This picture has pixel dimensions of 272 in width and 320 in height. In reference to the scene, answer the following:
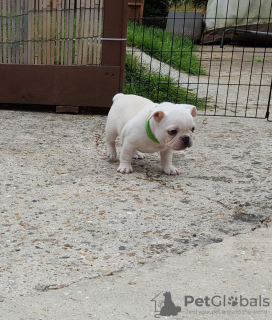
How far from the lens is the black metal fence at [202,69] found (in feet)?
18.9

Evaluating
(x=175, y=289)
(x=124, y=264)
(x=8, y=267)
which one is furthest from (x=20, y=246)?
(x=175, y=289)

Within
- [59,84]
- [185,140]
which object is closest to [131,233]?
[185,140]

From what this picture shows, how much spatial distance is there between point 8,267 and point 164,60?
644cm

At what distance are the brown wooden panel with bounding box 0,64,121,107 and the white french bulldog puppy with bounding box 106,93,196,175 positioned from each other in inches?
55.2

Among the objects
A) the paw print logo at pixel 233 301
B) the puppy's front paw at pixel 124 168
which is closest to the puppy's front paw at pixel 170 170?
the puppy's front paw at pixel 124 168

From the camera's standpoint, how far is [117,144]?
14.4ft

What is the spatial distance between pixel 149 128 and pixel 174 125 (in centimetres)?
21

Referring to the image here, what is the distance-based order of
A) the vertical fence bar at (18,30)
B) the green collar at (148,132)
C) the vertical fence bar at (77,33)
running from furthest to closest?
the vertical fence bar at (18,30)
the vertical fence bar at (77,33)
the green collar at (148,132)

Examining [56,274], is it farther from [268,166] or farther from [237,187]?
[268,166]

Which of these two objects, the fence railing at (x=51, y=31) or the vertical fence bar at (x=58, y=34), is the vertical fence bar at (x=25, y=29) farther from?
the vertical fence bar at (x=58, y=34)

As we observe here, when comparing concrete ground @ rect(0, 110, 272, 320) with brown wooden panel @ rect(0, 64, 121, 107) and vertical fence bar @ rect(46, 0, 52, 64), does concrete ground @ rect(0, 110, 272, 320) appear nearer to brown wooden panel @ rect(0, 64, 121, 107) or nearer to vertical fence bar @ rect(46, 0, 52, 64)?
brown wooden panel @ rect(0, 64, 121, 107)

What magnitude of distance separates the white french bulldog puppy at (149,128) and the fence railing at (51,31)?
1.52m

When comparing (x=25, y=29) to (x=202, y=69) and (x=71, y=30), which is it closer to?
(x=71, y=30)

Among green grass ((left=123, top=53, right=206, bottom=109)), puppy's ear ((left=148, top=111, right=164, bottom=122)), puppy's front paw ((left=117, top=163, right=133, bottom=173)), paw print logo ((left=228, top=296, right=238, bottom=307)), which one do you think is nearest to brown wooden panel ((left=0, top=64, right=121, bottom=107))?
green grass ((left=123, top=53, right=206, bottom=109))
